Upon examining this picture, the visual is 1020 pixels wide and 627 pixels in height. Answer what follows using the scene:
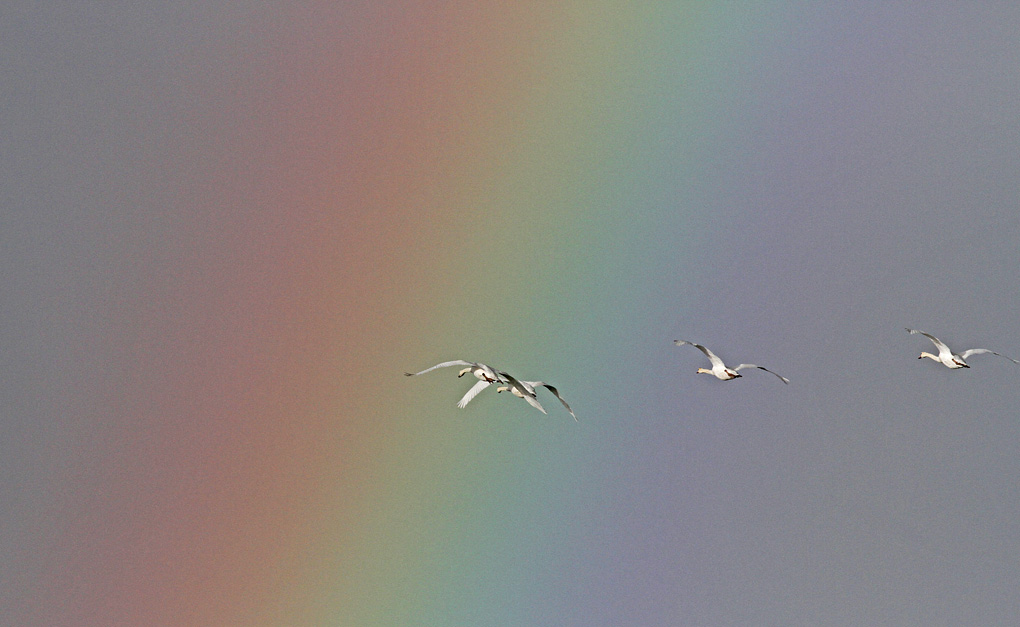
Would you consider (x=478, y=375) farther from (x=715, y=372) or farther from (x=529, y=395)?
(x=715, y=372)

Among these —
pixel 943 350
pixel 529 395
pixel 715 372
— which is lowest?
pixel 529 395

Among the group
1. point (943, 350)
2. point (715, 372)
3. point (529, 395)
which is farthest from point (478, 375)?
point (943, 350)

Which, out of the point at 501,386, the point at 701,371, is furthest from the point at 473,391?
the point at 701,371

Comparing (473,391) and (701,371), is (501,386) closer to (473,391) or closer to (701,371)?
(473,391)

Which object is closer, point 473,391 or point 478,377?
point 478,377

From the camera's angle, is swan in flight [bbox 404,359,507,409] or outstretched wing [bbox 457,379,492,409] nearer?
swan in flight [bbox 404,359,507,409]

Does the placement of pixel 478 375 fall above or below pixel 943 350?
below

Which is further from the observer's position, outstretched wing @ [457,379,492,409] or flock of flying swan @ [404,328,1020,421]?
outstretched wing @ [457,379,492,409]

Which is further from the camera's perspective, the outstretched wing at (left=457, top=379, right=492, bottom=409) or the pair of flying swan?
the outstretched wing at (left=457, top=379, right=492, bottom=409)
